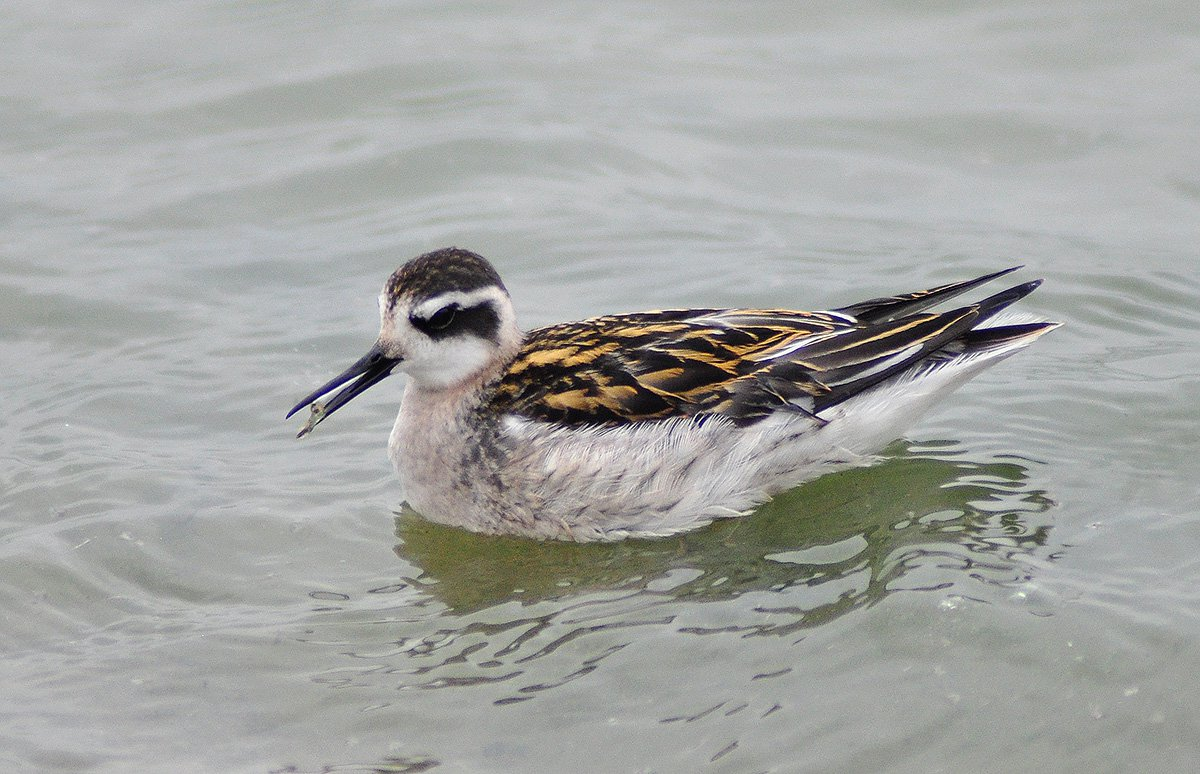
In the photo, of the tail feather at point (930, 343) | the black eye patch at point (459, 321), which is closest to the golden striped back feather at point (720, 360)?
the tail feather at point (930, 343)

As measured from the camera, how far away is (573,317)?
12.6 metres

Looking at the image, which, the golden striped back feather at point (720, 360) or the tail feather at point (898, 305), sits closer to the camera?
the golden striped back feather at point (720, 360)

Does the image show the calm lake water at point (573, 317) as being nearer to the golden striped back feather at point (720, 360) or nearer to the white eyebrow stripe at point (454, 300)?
the golden striped back feather at point (720, 360)

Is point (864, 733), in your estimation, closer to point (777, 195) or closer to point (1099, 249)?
point (1099, 249)

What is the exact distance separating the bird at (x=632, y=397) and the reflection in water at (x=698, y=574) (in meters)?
0.20

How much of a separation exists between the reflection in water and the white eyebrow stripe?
146 centimetres

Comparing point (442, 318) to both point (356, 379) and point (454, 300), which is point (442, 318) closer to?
point (454, 300)

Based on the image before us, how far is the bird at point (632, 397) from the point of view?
30.7 ft

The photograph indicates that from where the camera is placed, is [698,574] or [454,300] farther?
[454,300]

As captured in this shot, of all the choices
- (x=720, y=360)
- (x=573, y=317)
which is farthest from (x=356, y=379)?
(x=573, y=317)

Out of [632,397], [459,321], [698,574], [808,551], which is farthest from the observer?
[459,321]

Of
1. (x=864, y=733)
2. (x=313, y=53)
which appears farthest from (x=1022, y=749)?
(x=313, y=53)

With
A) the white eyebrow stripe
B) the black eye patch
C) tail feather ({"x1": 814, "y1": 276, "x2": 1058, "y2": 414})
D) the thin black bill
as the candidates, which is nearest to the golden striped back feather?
tail feather ({"x1": 814, "y1": 276, "x2": 1058, "y2": 414})

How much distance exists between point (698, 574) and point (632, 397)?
1.18 m
